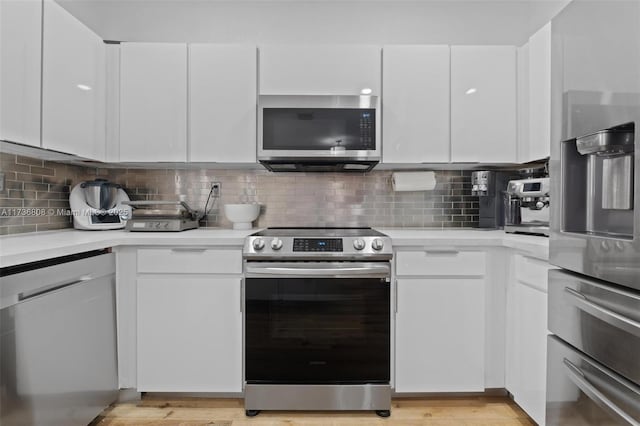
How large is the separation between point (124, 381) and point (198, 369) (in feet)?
1.36

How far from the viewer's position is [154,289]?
2.03m

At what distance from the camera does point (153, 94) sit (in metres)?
2.33

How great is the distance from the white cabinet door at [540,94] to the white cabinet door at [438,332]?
0.88 meters

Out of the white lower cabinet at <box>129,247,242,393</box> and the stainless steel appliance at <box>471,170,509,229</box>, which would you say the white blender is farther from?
the stainless steel appliance at <box>471,170,509,229</box>

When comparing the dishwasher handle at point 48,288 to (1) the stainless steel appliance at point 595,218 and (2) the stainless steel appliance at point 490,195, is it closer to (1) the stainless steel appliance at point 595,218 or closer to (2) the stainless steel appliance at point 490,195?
(1) the stainless steel appliance at point 595,218

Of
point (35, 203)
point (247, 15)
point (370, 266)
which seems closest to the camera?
point (370, 266)

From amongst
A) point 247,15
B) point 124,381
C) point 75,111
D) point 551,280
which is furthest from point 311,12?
point 124,381

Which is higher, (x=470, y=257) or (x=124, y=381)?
(x=470, y=257)

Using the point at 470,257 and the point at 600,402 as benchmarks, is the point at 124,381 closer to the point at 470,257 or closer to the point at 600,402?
the point at 470,257

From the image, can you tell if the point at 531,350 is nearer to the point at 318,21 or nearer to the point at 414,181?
the point at 414,181

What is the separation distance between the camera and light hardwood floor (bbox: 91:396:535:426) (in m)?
1.94

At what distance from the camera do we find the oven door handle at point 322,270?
1957 mm

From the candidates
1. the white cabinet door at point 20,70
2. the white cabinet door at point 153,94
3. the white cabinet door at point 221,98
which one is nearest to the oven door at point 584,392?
the white cabinet door at point 221,98

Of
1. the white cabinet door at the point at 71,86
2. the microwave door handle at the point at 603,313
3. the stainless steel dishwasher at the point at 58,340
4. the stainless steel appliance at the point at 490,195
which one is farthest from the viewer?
the stainless steel appliance at the point at 490,195
